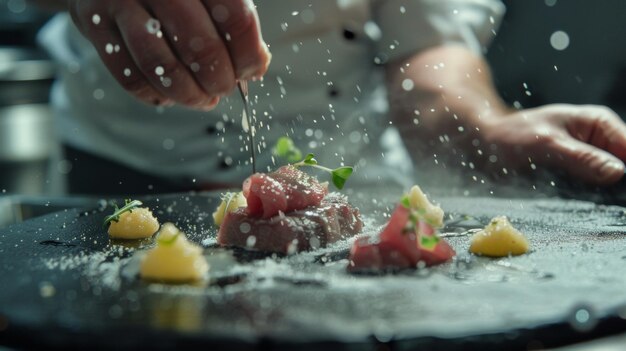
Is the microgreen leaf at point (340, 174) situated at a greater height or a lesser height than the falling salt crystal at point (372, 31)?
lesser

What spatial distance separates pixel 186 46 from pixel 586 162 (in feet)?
5.54

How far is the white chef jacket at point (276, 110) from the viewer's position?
3586 mm

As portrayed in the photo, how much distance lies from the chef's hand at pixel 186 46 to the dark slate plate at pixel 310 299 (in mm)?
500

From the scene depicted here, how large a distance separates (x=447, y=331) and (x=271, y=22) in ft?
8.01

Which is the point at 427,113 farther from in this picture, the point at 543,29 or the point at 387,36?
the point at 543,29

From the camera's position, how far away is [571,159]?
122 inches

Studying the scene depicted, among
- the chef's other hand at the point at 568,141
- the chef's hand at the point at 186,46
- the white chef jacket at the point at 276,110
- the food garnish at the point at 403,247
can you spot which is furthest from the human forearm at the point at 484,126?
the chef's hand at the point at 186,46

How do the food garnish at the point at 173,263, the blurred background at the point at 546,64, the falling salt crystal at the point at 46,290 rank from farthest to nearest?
the blurred background at the point at 546,64 → the food garnish at the point at 173,263 → the falling salt crystal at the point at 46,290

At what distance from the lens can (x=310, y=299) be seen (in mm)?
1670

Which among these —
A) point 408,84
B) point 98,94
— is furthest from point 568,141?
point 98,94

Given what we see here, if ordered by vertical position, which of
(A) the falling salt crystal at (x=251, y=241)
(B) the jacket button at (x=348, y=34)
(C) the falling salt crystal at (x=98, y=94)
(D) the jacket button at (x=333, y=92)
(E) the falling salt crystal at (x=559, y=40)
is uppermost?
(E) the falling salt crystal at (x=559, y=40)

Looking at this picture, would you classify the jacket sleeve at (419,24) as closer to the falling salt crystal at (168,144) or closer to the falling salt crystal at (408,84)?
the falling salt crystal at (408,84)

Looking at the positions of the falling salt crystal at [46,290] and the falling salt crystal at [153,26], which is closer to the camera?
the falling salt crystal at [46,290]

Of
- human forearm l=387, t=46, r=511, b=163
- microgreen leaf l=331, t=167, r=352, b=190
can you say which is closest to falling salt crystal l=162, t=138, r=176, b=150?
human forearm l=387, t=46, r=511, b=163
